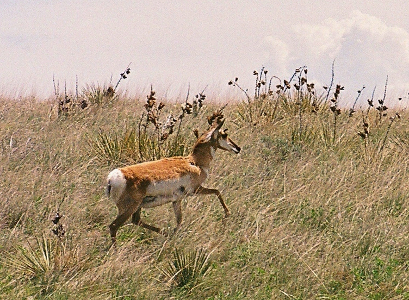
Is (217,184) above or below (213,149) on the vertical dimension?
below

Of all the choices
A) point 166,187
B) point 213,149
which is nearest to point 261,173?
point 213,149

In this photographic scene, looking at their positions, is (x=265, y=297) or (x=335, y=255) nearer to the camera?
(x=265, y=297)

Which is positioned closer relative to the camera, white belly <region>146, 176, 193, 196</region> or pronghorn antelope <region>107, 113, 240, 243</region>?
pronghorn antelope <region>107, 113, 240, 243</region>

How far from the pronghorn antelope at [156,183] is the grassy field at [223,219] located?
265mm

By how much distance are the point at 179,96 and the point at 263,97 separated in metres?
3.17

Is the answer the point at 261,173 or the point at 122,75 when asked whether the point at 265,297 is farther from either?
the point at 122,75

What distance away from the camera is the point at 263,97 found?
1301 centimetres

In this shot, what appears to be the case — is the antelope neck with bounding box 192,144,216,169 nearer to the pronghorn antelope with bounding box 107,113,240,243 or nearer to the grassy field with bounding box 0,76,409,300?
the pronghorn antelope with bounding box 107,113,240,243

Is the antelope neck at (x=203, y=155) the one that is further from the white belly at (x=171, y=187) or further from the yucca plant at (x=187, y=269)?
the yucca plant at (x=187, y=269)

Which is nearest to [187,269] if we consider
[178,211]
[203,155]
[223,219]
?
[178,211]

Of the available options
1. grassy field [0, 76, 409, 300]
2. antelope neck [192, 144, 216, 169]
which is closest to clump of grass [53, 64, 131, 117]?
grassy field [0, 76, 409, 300]

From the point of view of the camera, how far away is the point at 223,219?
775 cm

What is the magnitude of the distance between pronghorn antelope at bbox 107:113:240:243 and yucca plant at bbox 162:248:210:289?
84cm

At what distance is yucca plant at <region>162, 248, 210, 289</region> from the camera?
6215 mm
